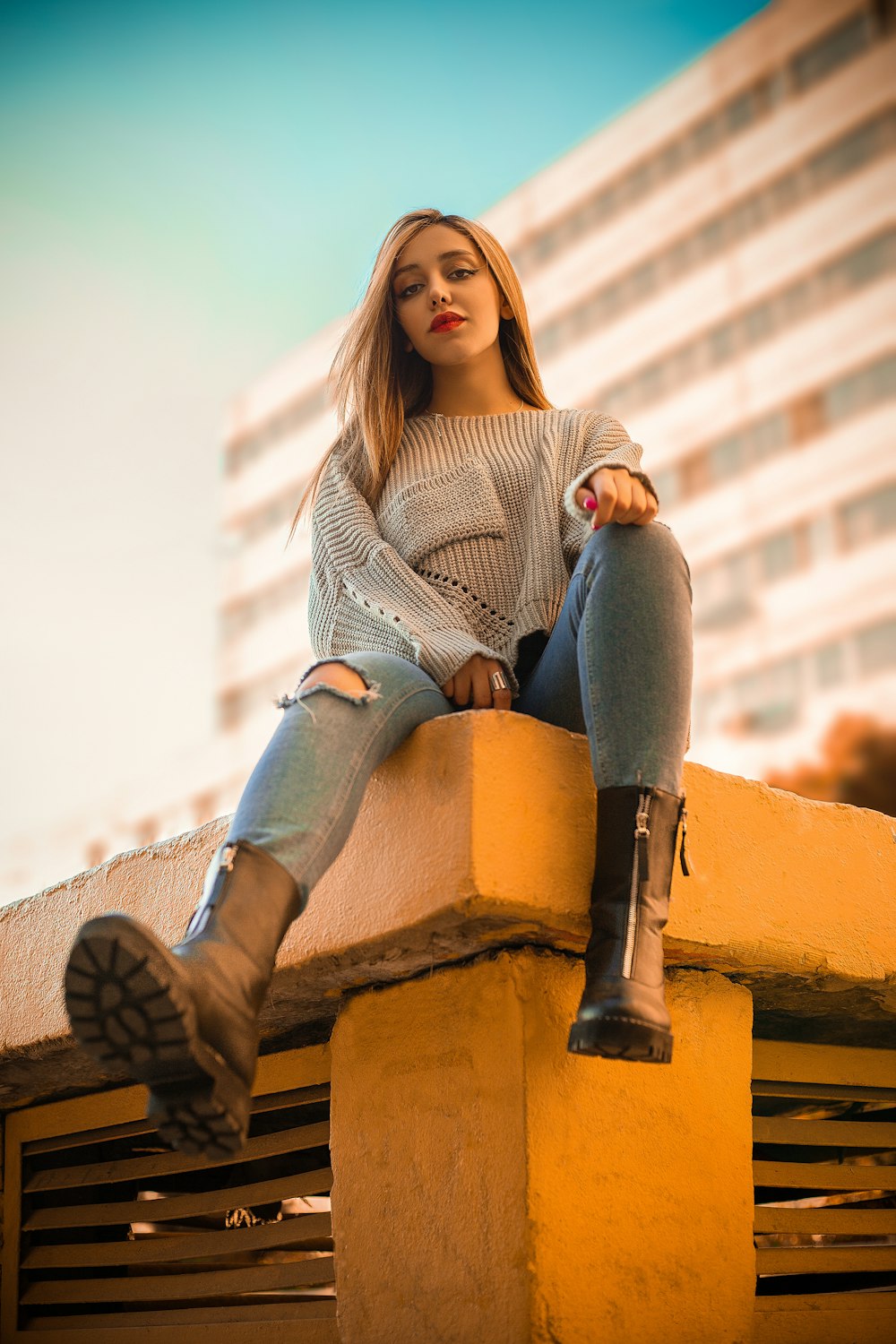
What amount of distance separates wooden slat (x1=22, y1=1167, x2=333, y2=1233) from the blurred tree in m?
11.4

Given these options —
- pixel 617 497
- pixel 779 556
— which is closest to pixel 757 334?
pixel 779 556

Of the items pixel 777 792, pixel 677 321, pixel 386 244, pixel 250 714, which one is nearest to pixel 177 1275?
pixel 777 792

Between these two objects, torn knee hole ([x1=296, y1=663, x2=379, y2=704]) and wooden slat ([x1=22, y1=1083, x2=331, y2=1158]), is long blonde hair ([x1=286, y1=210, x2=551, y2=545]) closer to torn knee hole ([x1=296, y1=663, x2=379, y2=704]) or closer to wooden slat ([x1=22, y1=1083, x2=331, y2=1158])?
torn knee hole ([x1=296, y1=663, x2=379, y2=704])

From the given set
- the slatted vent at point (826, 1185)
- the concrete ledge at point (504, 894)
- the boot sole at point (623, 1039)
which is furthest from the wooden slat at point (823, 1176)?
the boot sole at point (623, 1039)

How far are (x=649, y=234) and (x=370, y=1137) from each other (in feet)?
89.5

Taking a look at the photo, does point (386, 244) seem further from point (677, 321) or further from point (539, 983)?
point (677, 321)

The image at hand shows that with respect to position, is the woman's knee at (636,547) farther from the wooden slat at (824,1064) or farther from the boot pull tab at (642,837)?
the wooden slat at (824,1064)

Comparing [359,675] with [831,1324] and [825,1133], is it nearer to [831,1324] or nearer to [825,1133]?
[825,1133]

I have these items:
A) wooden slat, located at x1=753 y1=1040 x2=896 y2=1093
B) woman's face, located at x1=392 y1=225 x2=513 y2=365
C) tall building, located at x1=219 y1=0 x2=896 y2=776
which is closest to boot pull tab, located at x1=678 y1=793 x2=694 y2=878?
wooden slat, located at x1=753 y1=1040 x2=896 y2=1093

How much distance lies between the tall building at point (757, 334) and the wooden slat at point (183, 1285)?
1733 cm

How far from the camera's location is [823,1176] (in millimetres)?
2250

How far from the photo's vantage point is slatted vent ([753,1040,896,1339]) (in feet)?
7.07

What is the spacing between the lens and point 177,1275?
2277 millimetres

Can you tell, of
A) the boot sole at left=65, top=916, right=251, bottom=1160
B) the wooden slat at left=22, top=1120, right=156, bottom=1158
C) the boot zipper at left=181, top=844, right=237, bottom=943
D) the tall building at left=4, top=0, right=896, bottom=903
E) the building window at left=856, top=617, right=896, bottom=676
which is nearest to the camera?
the boot sole at left=65, top=916, right=251, bottom=1160
